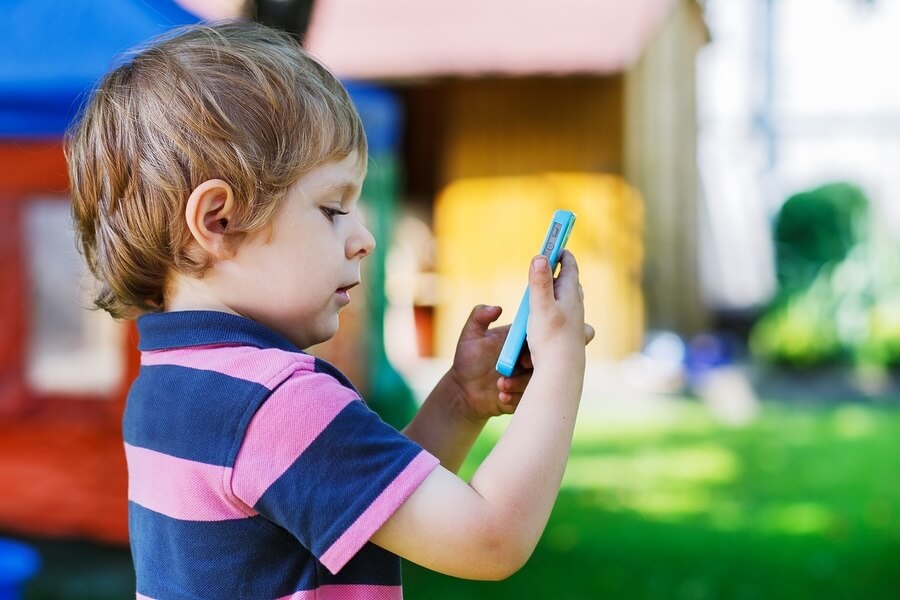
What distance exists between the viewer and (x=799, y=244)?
424 inches

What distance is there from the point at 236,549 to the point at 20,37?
3099 millimetres

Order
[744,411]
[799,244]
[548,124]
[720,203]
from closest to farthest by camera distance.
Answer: [744,411]
[548,124]
[799,244]
[720,203]

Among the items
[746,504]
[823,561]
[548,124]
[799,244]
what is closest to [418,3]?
[548,124]

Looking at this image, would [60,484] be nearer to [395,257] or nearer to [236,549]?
[236,549]

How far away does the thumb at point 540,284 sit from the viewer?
45.3 inches

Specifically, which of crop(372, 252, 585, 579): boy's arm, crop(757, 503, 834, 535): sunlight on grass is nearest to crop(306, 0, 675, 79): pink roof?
crop(757, 503, 834, 535): sunlight on grass

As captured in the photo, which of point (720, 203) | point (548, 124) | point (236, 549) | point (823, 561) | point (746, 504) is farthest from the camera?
point (720, 203)

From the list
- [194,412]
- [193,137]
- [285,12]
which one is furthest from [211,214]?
[285,12]

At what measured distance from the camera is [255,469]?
42.0 inches

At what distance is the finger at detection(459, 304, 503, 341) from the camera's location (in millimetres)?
1388

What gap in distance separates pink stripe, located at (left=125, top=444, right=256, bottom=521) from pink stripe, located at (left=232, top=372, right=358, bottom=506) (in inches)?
1.2

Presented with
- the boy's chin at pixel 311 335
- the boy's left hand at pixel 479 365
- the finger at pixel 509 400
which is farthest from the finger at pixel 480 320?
the boy's chin at pixel 311 335

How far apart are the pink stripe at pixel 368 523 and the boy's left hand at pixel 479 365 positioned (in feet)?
1.09

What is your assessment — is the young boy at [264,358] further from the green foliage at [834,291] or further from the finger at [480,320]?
the green foliage at [834,291]
